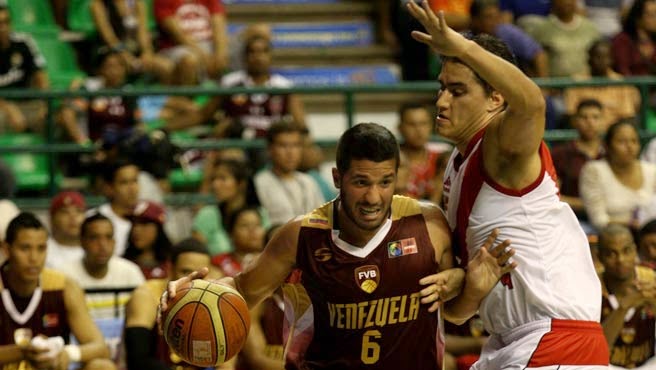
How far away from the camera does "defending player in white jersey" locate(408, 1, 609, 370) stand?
5402mm

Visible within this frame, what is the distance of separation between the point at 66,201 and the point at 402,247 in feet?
15.8

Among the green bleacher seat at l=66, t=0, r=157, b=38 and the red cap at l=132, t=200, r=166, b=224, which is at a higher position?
the green bleacher seat at l=66, t=0, r=157, b=38

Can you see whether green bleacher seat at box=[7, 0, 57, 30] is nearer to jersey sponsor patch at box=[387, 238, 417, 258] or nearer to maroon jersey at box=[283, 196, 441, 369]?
maroon jersey at box=[283, 196, 441, 369]

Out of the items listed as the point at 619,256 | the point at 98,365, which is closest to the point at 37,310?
the point at 98,365

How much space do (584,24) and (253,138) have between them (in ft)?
12.8

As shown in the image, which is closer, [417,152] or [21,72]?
[417,152]

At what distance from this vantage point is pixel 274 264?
591 cm

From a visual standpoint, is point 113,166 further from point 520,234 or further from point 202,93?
point 520,234

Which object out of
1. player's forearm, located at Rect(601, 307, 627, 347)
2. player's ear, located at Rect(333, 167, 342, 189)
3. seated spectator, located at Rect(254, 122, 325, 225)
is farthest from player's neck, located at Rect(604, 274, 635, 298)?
player's ear, located at Rect(333, 167, 342, 189)

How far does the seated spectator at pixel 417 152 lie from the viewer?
35.5 feet

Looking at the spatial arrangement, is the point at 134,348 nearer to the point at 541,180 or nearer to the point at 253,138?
the point at 253,138

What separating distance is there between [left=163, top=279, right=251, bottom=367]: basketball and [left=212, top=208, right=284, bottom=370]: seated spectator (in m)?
2.43

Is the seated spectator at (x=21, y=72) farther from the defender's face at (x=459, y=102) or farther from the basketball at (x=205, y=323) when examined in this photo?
the defender's face at (x=459, y=102)

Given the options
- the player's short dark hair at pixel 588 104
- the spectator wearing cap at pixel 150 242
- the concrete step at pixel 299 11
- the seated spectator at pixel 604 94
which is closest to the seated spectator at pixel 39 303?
the spectator wearing cap at pixel 150 242
